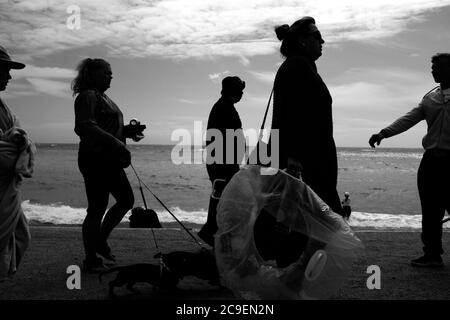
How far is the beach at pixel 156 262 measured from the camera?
3779 mm

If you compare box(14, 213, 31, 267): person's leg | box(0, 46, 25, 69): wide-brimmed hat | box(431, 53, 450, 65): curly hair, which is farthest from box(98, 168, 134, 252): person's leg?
box(431, 53, 450, 65): curly hair

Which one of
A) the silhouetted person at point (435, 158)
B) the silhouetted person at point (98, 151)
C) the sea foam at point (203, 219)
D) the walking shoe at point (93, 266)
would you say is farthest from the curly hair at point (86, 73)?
the sea foam at point (203, 219)

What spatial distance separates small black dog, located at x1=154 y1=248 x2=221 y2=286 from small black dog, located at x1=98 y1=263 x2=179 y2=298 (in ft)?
0.27

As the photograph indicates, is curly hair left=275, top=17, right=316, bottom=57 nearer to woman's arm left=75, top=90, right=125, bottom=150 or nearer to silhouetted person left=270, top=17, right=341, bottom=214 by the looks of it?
silhouetted person left=270, top=17, right=341, bottom=214

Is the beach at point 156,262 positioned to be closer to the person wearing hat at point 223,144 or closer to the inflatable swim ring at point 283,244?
the inflatable swim ring at point 283,244

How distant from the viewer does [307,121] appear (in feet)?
11.4

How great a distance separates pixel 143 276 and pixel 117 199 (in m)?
1.24

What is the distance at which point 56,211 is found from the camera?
1270 cm

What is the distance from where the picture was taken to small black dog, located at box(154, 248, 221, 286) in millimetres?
3824

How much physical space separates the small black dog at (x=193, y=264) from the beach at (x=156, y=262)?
0.15 m

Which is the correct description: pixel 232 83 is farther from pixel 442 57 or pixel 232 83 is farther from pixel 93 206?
pixel 442 57

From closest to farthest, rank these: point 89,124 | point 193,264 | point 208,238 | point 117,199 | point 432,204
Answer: point 193,264 → point 89,124 → point 117,199 → point 432,204 → point 208,238

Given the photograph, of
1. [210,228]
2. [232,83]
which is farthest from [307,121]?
[210,228]

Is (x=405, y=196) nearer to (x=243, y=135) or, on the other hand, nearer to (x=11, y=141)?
(x=243, y=135)
